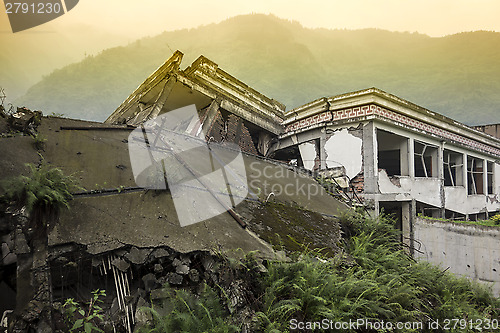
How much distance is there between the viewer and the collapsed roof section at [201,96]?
31.8 feet

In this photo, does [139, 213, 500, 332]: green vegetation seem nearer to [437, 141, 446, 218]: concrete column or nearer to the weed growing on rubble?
the weed growing on rubble

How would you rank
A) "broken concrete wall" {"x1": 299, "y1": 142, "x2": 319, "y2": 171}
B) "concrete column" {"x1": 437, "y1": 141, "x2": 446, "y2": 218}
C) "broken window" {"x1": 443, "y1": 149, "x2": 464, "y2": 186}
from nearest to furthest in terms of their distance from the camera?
"broken concrete wall" {"x1": 299, "y1": 142, "x2": 319, "y2": 171} → "concrete column" {"x1": 437, "y1": 141, "x2": 446, "y2": 218} → "broken window" {"x1": 443, "y1": 149, "x2": 464, "y2": 186}

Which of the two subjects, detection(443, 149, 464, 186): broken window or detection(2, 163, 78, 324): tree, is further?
detection(443, 149, 464, 186): broken window

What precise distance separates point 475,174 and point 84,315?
67.9 feet

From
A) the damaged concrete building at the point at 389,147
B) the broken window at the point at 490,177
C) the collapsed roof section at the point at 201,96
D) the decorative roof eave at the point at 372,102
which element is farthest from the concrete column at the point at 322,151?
the broken window at the point at 490,177

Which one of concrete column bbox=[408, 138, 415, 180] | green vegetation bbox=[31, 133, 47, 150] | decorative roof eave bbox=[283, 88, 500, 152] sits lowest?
green vegetation bbox=[31, 133, 47, 150]

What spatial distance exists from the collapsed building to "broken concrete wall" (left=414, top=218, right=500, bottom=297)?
1999 millimetres

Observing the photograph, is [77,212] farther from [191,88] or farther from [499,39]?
[499,39]

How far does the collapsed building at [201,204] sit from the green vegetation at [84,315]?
0.48 ft

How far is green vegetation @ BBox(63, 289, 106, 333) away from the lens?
7.73 feet

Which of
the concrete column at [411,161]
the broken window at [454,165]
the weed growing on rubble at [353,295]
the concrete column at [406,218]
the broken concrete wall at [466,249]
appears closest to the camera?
the weed growing on rubble at [353,295]

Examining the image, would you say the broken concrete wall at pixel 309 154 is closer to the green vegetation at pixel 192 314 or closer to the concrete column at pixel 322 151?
the concrete column at pixel 322 151

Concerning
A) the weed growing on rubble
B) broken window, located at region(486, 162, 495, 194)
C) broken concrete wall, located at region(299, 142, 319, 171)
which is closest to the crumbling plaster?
broken concrete wall, located at region(299, 142, 319, 171)

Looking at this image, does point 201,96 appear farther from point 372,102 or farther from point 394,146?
point 394,146
